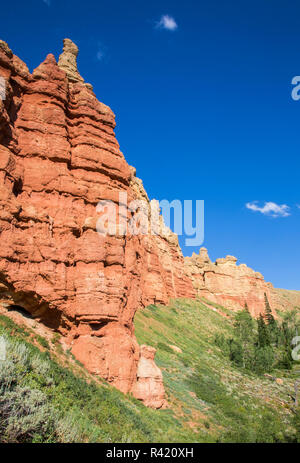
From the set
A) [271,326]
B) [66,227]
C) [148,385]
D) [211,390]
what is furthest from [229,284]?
[66,227]

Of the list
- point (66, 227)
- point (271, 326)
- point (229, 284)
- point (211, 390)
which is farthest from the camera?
point (229, 284)

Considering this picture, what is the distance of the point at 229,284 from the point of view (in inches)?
3639

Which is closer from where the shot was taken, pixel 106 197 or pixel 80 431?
pixel 80 431

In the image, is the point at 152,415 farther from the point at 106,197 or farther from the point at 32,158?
the point at 32,158

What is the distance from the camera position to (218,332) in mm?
60438

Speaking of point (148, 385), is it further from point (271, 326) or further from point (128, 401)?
point (271, 326)

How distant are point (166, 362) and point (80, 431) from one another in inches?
749

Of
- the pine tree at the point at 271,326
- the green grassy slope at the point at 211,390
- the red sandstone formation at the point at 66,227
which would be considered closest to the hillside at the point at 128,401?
the green grassy slope at the point at 211,390

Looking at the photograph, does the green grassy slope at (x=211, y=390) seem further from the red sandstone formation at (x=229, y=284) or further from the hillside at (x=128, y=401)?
the red sandstone formation at (x=229, y=284)

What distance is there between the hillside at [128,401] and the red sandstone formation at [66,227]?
136cm

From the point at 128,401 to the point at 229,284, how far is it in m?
79.5

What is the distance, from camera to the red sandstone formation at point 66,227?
1701cm

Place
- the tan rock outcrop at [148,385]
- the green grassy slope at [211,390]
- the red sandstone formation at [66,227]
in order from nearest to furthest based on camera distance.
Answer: the red sandstone formation at [66,227] → the tan rock outcrop at [148,385] → the green grassy slope at [211,390]

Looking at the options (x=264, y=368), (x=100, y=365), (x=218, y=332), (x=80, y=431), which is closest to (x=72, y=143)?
(x=100, y=365)
